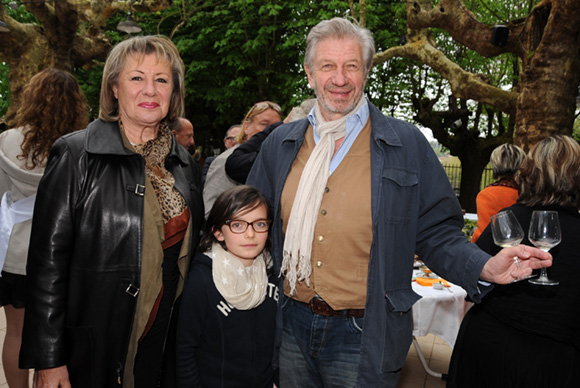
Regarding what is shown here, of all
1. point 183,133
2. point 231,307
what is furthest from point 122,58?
point 183,133

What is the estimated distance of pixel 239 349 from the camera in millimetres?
2125

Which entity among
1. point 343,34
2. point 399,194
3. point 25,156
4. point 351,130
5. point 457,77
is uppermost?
point 457,77

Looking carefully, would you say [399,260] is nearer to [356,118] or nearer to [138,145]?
[356,118]

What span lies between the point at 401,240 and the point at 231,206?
783 millimetres

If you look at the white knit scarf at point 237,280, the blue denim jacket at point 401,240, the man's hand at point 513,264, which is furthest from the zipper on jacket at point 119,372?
the man's hand at point 513,264

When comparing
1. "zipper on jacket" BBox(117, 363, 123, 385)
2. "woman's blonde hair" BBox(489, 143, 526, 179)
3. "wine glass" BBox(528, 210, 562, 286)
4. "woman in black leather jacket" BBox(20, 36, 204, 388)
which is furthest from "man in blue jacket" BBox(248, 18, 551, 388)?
"woman's blonde hair" BBox(489, 143, 526, 179)

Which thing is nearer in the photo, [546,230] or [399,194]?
[399,194]

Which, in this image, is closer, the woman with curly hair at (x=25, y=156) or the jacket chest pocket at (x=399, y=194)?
the jacket chest pocket at (x=399, y=194)

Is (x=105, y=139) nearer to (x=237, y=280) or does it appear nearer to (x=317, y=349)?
(x=237, y=280)

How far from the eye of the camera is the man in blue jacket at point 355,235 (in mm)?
1835

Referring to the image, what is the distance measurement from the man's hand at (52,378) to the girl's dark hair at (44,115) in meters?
1.47

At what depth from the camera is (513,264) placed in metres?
1.70

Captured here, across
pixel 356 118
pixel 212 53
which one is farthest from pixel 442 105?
pixel 356 118

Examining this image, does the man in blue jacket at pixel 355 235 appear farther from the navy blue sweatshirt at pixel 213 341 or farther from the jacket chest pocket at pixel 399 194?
the navy blue sweatshirt at pixel 213 341
